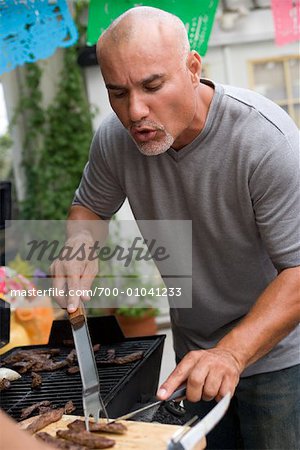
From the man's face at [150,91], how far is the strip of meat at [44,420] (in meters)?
0.87

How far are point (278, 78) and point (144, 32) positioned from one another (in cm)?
485

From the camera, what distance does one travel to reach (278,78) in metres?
6.85

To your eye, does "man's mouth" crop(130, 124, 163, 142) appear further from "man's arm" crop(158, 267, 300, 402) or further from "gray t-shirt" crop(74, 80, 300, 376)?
"man's arm" crop(158, 267, 300, 402)

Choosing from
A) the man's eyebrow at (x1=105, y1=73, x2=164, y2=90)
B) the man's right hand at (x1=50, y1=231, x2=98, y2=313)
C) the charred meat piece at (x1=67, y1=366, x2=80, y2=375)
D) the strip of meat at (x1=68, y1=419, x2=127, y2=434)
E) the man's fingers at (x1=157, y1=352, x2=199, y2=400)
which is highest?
the man's eyebrow at (x1=105, y1=73, x2=164, y2=90)

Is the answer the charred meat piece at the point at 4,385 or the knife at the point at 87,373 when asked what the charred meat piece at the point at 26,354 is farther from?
the knife at the point at 87,373

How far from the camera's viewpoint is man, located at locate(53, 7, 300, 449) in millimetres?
2195

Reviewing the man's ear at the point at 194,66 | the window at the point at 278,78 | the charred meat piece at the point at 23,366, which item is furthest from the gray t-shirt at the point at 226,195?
the window at the point at 278,78

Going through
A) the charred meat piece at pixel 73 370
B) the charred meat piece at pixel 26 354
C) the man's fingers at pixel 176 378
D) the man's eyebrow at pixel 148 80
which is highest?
the man's eyebrow at pixel 148 80

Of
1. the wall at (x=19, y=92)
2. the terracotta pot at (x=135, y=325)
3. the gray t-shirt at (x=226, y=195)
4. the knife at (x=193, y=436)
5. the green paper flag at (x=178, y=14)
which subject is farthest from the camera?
the wall at (x=19, y=92)

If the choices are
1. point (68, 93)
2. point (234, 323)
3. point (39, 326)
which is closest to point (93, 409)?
point (234, 323)

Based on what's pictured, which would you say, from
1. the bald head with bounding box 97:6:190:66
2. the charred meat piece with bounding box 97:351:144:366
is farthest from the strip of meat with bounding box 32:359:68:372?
the bald head with bounding box 97:6:190:66

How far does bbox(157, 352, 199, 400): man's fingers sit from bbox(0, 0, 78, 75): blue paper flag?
179 cm

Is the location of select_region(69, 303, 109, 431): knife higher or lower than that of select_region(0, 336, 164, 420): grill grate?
higher

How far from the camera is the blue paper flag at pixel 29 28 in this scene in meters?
3.11
